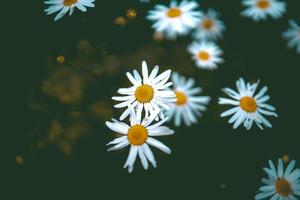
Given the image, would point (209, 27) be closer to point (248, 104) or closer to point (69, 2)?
point (248, 104)

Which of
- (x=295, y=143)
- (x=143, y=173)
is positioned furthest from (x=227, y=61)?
(x=143, y=173)

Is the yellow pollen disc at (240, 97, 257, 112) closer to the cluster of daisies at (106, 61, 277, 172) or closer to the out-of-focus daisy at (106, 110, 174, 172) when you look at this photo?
the cluster of daisies at (106, 61, 277, 172)

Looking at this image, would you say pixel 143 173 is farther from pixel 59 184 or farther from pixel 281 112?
pixel 281 112

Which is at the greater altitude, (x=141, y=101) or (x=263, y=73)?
(x=263, y=73)

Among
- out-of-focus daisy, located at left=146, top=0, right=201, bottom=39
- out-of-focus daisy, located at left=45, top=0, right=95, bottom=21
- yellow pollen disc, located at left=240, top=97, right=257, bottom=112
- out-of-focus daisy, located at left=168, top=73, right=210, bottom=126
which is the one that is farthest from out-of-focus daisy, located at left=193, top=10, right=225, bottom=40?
out-of-focus daisy, located at left=45, top=0, right=95, bottom=21

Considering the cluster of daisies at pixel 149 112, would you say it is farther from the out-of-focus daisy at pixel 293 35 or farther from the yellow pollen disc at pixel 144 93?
the out-of-focus daisy at pixel 293 35
